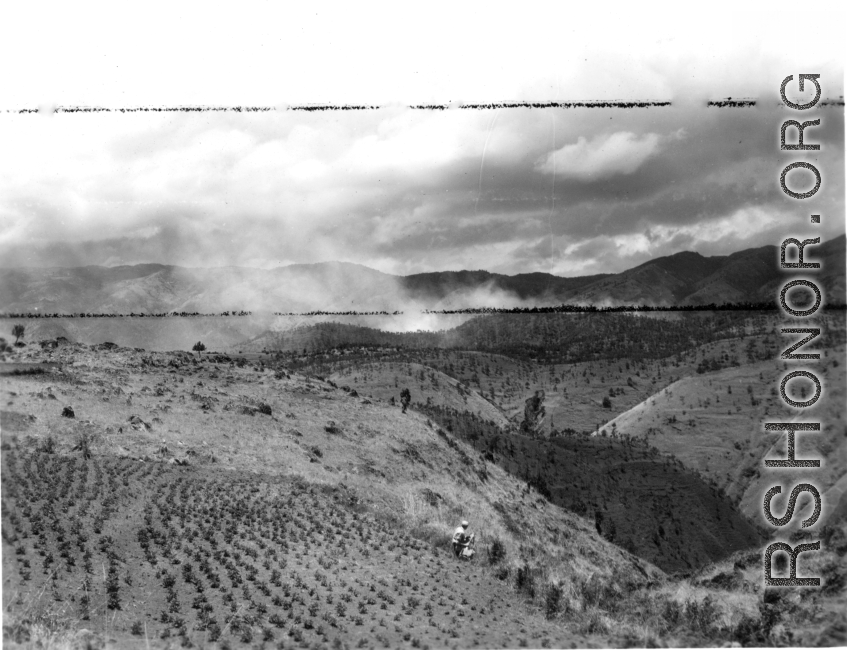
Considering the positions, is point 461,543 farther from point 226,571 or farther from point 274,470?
point 274,470

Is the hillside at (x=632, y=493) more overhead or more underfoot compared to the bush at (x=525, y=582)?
more overhead

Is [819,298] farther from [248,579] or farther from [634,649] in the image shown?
[248,579]

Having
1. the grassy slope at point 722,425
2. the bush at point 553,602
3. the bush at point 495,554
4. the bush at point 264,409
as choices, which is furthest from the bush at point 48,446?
the grassy slope at point 722,425

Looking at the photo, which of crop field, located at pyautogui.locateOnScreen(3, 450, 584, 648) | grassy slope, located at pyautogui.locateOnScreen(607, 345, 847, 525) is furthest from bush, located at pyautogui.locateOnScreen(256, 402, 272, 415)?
grassy slope, located at pyautogui.locateOnScreen(607, 345, 847, 525)

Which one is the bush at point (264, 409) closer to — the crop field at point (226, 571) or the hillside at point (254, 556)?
the hillside at point (254, 556)

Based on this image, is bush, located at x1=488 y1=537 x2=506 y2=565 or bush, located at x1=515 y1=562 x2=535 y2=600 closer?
bush, located at x1=515 y1=562 x2=535 y2=600

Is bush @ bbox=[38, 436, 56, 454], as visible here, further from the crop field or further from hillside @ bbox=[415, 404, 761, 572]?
hillside @ bbox=[415, 404, 761, 572]

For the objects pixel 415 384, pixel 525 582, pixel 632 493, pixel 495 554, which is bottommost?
pixel 525 582

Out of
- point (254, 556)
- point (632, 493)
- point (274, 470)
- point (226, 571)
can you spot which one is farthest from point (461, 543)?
point (632, 493)

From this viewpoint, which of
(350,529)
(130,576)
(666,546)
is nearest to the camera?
(130,576)

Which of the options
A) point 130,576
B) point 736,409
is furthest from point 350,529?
point 736,409

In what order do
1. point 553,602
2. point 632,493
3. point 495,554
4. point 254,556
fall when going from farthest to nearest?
1. point 632,493
2. point 495,554
3. point 254,556
4. point 553,602
